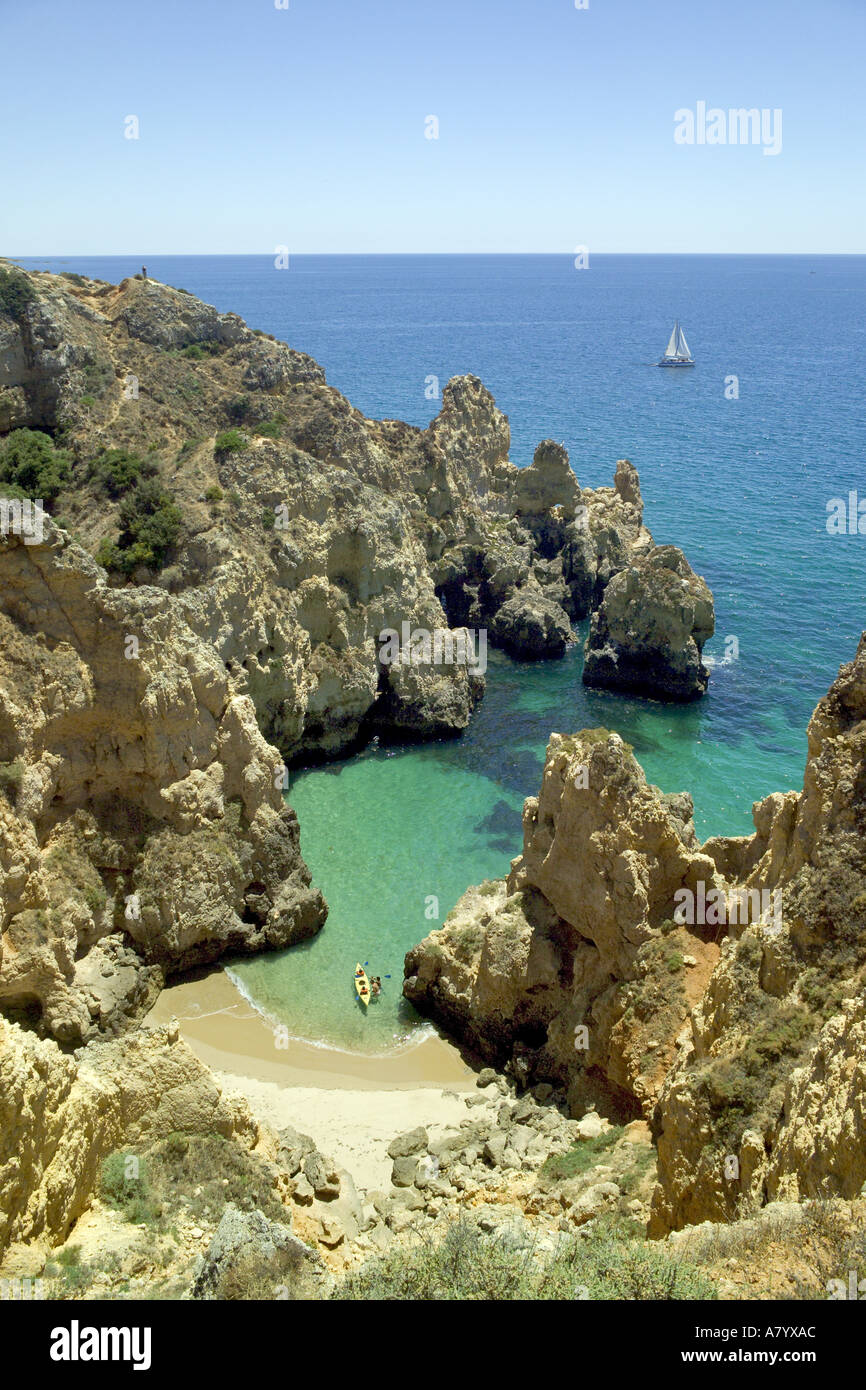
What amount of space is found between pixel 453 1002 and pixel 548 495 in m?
33.7

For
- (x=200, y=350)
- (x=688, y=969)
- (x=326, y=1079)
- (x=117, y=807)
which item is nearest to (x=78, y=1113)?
(x=326, y=1079)

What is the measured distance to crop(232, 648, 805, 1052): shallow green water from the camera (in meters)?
25.2

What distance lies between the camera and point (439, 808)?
33375 mm

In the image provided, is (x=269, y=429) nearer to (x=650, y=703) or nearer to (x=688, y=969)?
(x=650, y=703)

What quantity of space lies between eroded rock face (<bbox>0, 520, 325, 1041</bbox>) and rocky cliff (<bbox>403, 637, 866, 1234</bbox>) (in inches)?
225

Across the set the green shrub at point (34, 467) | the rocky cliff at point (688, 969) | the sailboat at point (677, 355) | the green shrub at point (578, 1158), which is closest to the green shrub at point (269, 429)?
the green shrub at point (34, 467)

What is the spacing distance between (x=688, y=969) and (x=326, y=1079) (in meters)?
9.31

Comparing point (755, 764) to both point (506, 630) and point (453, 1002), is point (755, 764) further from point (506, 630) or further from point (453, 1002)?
point (453, 1002)

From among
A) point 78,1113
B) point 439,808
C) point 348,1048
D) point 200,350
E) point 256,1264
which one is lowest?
point 348,1048

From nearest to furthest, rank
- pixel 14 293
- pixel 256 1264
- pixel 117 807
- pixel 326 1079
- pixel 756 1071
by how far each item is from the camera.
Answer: pixel 256 1264, pixel 756 1071, pixel 326 1079, pixel 117 807, pixel 14 293

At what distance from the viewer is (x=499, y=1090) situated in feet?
70.3

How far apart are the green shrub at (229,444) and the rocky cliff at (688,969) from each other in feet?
66.9

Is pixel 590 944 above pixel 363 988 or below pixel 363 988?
above

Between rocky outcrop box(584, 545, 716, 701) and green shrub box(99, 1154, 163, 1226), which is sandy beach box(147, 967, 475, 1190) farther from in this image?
rocky outcrop box(584, 545, 716, 701)
